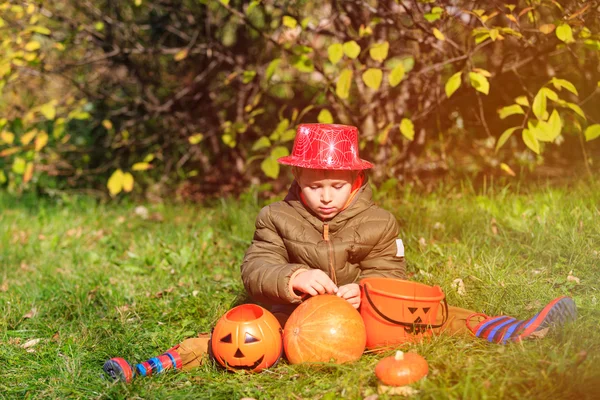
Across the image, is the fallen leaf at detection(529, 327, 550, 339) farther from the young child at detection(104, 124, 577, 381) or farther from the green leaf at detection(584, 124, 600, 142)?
the green leaf at detection(584, 124, 600, 142)

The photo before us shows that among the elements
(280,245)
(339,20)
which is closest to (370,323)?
(280,245)

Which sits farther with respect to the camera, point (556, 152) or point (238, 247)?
point (556, 152)

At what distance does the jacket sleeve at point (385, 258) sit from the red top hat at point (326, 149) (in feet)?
1.26

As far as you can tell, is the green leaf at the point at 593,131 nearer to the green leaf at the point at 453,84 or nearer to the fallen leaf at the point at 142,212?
the green leaf at the point at 453,84

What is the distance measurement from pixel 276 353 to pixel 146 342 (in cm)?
83

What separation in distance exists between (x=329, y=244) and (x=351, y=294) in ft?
1.03

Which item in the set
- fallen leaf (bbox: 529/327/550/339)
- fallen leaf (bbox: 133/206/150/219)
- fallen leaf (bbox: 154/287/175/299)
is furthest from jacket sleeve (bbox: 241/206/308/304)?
fallen leaf (bbox: 133/206/150/219)

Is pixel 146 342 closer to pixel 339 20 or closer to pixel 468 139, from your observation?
pixel 339 20

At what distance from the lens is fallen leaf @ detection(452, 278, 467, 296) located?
343 centimetres

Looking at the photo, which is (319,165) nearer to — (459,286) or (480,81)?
(459,286)

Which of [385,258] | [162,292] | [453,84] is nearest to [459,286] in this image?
[385,258]

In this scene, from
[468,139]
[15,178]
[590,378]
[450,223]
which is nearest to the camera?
[590,378]

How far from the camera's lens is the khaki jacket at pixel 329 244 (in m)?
3.14

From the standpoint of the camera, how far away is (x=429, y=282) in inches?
141
